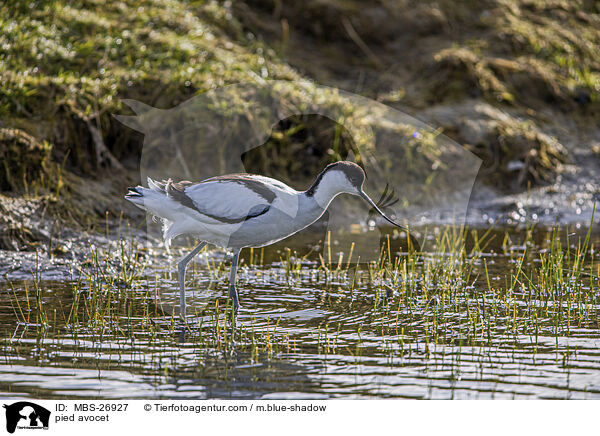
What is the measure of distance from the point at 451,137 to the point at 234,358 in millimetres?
7646

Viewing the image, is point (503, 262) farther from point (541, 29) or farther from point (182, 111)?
point (541, 29)

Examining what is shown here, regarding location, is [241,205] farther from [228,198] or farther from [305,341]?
[305,341]

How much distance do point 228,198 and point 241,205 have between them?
0.41 feet

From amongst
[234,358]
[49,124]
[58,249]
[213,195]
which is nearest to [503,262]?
[213,195]

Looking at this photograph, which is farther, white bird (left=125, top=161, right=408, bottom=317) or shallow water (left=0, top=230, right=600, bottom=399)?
white bird (left=125, top=161, right=408, bottom=317)

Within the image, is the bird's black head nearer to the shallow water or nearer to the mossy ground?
the shallow water

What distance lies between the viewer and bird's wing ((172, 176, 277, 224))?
6273mm
